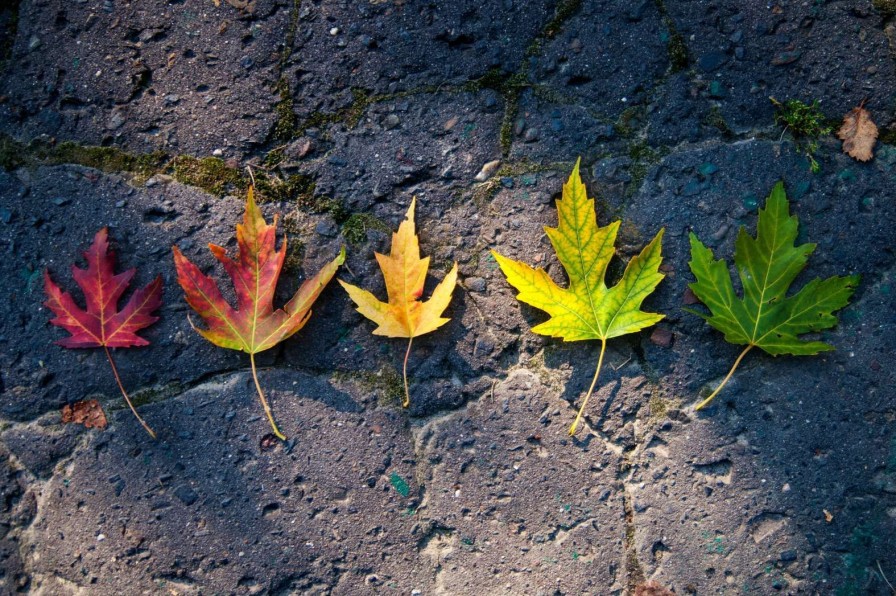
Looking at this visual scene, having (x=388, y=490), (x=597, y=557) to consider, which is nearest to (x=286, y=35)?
(x=388, y=490)

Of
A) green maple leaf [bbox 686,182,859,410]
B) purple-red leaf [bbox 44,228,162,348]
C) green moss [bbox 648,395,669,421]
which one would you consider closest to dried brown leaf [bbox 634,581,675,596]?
green moss [bbox 648,395,669,421]

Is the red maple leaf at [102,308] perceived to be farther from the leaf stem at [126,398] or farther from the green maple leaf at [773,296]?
the green maple leaf at [773,296]

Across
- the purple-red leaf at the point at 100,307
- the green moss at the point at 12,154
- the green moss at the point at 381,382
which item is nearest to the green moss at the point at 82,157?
the green moss at the point at 12,154

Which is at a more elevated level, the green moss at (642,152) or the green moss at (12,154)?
the green moss at (12,154)

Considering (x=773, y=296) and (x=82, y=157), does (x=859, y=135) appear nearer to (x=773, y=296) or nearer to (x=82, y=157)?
(x=773, y=296)

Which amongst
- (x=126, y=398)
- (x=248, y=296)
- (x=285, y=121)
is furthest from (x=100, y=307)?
(x=285, y=121)
